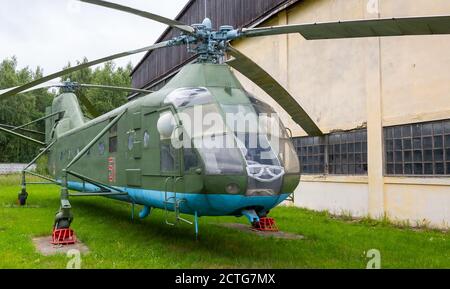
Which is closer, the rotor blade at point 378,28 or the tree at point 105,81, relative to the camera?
the rotor blade at point 378,28

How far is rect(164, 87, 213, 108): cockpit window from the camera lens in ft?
23.1

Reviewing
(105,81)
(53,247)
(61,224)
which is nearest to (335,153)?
(61,224)

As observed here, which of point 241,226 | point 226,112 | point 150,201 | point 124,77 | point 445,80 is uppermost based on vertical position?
point 124,77

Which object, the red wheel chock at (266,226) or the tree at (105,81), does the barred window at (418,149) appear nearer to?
the red wheel chock at (266,226)

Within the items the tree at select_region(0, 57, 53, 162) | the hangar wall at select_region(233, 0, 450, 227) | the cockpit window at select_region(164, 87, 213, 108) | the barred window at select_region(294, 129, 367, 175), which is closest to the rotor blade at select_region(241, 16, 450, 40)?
the cockpit window at select_region(164, 87, 213, 108)

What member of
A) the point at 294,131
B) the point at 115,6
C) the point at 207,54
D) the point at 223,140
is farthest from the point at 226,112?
the point at 294,131

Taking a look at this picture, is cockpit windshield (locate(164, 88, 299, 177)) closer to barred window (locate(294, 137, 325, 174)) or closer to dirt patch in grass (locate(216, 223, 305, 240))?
dirt patch in grass (locate(216, 223, 305, 240))

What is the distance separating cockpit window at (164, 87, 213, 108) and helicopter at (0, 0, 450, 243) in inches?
0.7

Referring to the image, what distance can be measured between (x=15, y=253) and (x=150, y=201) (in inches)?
96.5

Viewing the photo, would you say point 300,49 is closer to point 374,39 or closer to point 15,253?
point 374,39

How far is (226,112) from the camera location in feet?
22.5

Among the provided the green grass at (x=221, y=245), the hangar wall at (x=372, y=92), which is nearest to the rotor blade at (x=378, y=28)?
the green grass at (x=221, y=245)

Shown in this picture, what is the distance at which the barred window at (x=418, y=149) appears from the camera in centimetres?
1038

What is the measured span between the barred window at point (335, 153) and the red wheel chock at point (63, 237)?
323 inches
